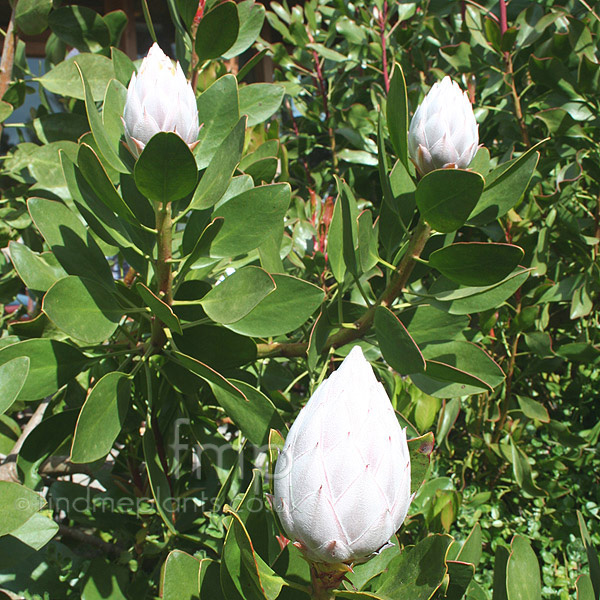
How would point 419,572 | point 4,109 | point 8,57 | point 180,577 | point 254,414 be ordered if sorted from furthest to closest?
1. point 8,57
2. point 4,109
3. point 254,414
4. point 180,577
5. point 419,572

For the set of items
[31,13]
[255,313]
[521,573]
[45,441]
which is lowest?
[521,573]

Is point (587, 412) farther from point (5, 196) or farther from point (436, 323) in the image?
point (5, 196)

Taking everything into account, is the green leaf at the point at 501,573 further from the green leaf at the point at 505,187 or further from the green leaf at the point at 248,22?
the green leaf at the point at 248,22

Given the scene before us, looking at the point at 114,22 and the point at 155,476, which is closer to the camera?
the point at 155,476

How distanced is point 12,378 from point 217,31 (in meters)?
0.68

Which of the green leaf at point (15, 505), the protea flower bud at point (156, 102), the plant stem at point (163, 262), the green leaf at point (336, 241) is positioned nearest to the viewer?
the green leaf at point (15, 505)

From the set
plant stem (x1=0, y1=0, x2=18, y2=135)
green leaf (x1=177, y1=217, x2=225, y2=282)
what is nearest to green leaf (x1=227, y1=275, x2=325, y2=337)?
green leaf (x1=177, y1=217, x2=225, y2=282)

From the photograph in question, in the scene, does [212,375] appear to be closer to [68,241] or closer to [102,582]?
[68,241]

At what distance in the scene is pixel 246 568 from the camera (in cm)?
61

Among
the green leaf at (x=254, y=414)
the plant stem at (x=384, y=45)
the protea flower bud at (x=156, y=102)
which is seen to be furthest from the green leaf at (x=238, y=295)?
the plant stem at (x=384, y=45)

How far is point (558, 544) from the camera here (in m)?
1.83

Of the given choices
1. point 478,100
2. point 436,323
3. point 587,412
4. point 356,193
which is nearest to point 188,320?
point 436,323

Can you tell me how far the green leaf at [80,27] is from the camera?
1.30 meters

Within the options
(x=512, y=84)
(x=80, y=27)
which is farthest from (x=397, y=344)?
(x=512, y=84)
